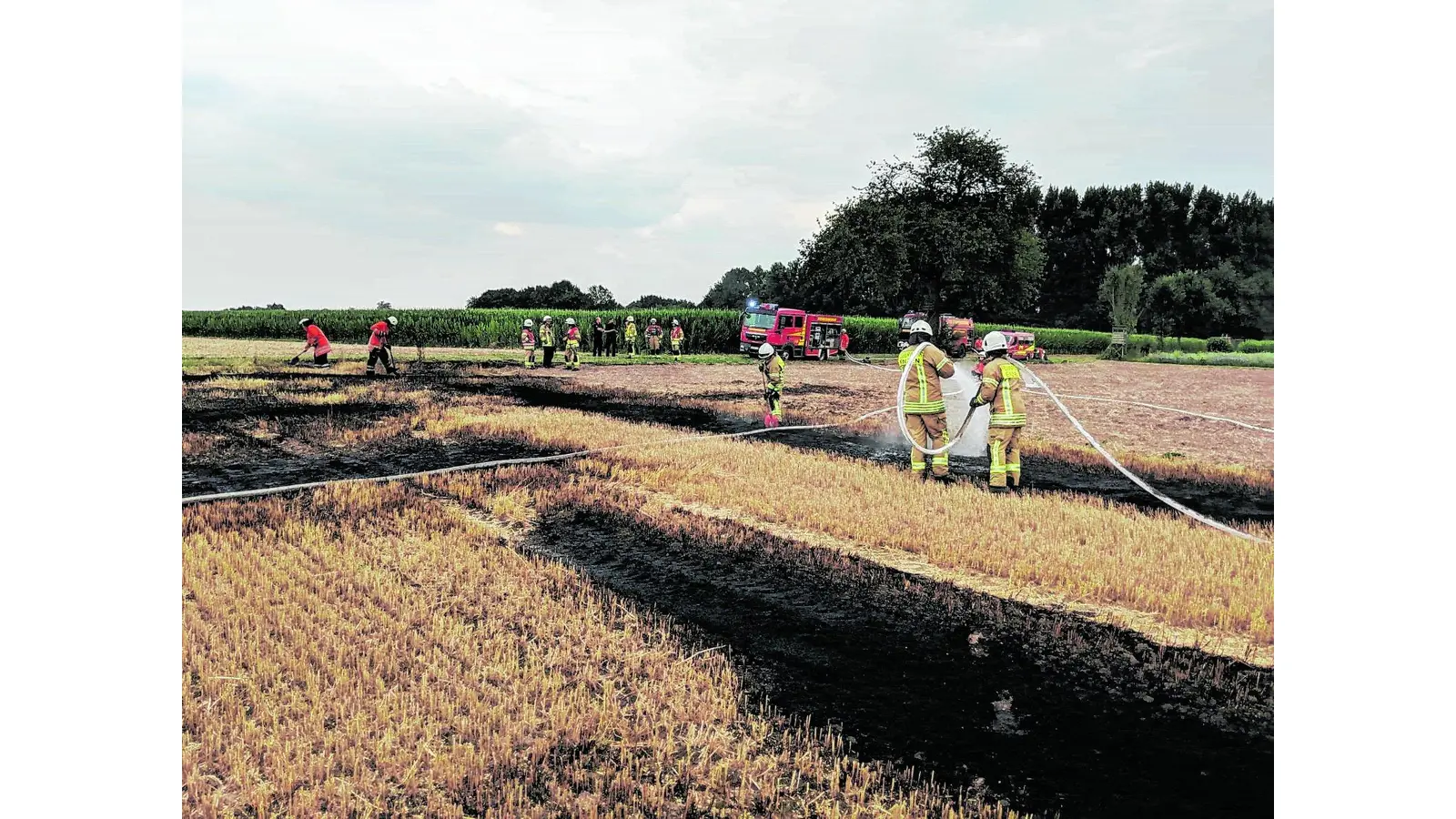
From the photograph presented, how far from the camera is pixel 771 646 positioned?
14.2 ft

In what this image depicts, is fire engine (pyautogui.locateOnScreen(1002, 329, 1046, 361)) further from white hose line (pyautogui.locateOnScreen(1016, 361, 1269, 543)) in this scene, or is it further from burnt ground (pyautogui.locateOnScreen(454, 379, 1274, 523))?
burnt ground (pyautogui.locateOnScreen(454, 379, 1274, 523))

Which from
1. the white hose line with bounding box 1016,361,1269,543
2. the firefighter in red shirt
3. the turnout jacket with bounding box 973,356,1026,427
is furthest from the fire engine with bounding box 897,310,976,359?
the firefighter in red shirt

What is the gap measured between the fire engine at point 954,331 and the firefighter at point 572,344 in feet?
14.4

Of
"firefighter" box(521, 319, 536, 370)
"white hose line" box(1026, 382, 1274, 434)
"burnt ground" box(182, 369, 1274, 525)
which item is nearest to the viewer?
"burnt ground" box(182, 369, 1274, 525)

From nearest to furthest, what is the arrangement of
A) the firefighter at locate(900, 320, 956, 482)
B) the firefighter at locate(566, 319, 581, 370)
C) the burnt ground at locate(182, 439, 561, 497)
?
1. the burnt ground at locate(182, 439, 561, 497)
2. the firefighter at locate(900, 320, 956, 482)
3. the firefighter at locate(566, 319, 581, 370)

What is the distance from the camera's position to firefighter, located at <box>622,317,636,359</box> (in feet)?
35.4

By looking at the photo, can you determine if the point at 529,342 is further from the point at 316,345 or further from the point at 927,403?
the point at 927,403

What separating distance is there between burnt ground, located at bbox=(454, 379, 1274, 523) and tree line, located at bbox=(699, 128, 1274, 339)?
1.33 m

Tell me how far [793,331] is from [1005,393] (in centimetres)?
364

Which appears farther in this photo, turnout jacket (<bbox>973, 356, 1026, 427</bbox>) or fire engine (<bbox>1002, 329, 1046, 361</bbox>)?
fire engine (<bbox>1002, 329, 1046, 361</bbox>)

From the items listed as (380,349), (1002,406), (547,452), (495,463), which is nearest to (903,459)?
(1002,406)

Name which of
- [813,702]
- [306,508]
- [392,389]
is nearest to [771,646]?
[813,702]

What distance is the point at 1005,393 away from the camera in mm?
6340
